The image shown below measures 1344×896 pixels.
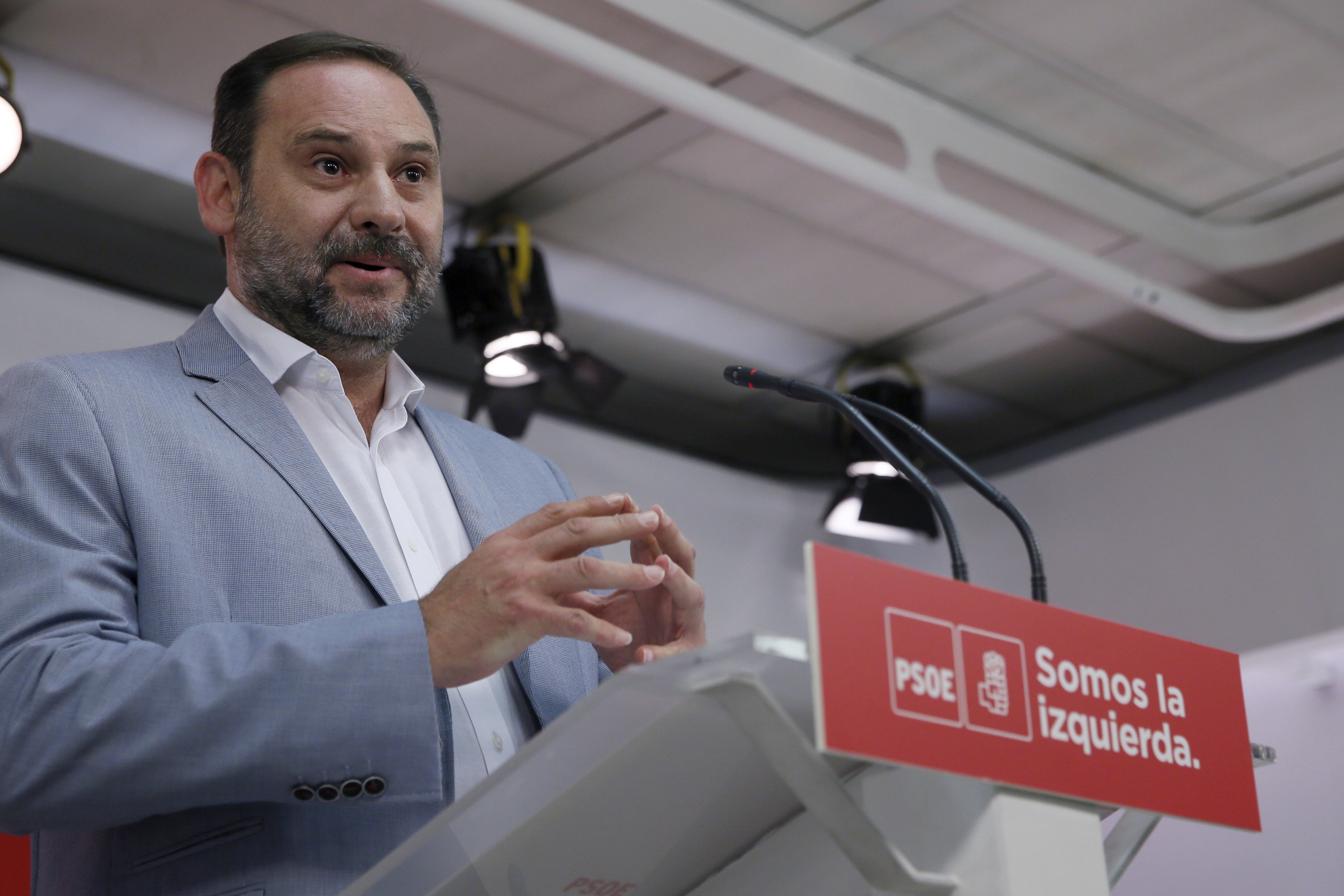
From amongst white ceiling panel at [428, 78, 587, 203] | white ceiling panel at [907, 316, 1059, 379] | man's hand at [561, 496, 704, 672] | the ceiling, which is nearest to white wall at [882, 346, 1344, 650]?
the ceiling

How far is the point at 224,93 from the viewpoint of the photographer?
1.63 m

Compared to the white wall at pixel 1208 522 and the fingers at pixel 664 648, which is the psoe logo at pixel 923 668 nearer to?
the fingers at pixel 664 648

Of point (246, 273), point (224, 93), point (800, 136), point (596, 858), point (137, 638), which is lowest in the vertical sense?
point (596, 858)

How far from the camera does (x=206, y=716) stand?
3.31 feet

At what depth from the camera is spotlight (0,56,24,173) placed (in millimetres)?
3275

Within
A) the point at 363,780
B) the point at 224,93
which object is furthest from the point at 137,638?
the point at 224,93

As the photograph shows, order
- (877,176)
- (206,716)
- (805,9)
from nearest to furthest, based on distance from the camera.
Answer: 1. (206,716)
2. (805,9)
3. (877,176)

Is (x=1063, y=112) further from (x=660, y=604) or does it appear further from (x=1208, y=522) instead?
(x=660, y=604)

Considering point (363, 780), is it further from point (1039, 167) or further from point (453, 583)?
point (1039, 167)

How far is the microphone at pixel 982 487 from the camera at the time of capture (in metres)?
1.40

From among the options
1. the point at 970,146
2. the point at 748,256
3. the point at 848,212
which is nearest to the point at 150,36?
the point at 748,256

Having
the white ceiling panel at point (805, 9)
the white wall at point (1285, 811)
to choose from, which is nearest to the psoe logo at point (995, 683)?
the white ceiling panel at point (805, 9)

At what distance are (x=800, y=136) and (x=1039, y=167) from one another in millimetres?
888

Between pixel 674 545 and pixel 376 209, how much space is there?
0.51 metres
